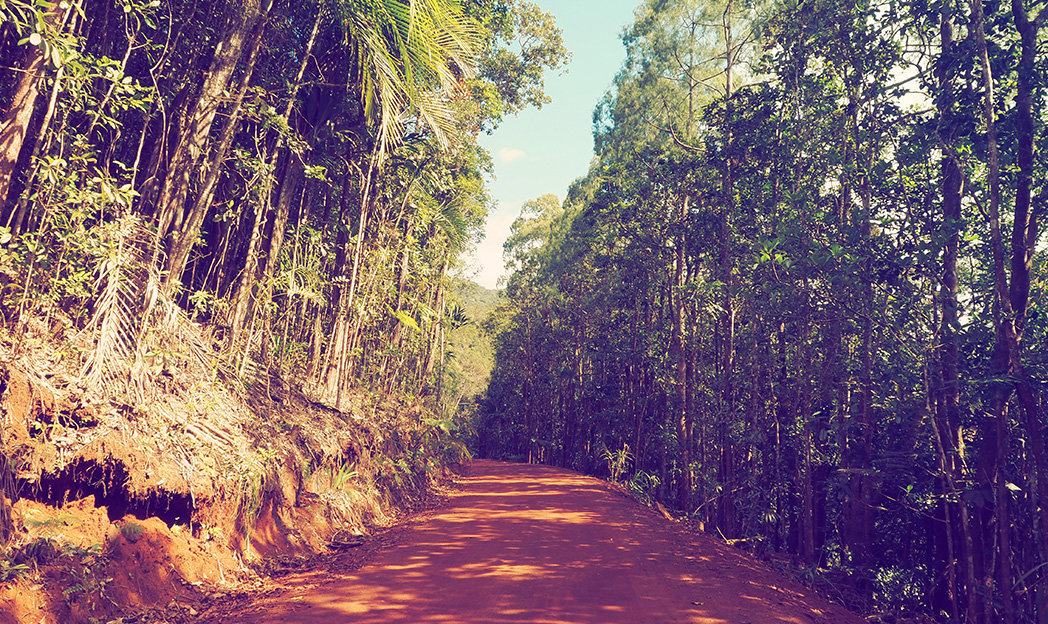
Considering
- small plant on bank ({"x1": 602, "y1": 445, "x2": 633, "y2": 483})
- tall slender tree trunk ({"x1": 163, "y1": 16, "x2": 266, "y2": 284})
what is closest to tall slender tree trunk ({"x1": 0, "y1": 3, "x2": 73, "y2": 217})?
tall slender tree trunk ({"x1": 163, "y1": 16, "x2": 266, "y2": 284})

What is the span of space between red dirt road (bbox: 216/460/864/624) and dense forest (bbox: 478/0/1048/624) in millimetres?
2564

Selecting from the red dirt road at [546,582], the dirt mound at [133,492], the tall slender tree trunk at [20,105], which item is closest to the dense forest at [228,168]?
the tall slender tree trunk at [20,105]

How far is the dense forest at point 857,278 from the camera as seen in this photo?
21.7ft

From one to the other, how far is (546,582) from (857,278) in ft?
17.6

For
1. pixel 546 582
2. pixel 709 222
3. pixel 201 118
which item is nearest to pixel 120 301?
pixel 201 118

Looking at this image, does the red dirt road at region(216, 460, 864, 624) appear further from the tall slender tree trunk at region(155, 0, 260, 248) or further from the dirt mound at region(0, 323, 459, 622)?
the tall slender tree trunk at region(155, 0, 260, 248)

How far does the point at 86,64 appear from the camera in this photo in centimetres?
515

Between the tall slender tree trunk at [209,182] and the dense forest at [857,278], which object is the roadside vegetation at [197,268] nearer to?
the tall slender tree trunk at [209,182]

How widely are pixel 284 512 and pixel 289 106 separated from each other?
5.30 metres

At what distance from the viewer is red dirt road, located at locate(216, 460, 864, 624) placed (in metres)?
4.67

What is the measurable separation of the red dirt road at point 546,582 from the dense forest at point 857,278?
2.56m

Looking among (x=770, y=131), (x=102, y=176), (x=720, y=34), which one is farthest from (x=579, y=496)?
(x=720, y=34)

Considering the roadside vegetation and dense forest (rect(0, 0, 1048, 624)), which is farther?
dense forest (rect(0, 0, 1048, 624))

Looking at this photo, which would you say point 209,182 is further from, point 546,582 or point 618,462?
point 618,462
